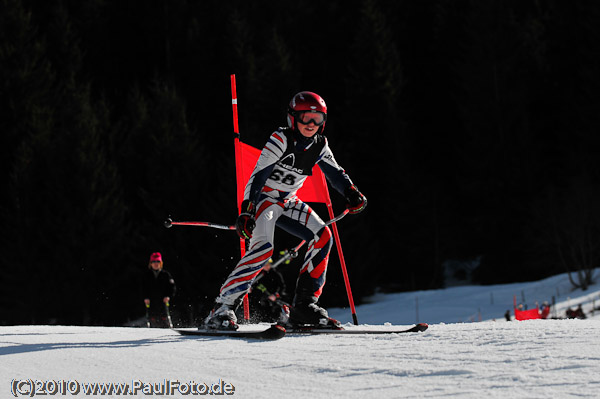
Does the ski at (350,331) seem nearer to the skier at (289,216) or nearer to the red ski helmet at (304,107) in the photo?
the skier at (289,216)

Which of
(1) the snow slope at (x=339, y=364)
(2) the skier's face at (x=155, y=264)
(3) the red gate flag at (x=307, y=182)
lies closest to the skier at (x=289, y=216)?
(1) the snow slope at (x=339, y=364)

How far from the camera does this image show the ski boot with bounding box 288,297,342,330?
5555 millimetres

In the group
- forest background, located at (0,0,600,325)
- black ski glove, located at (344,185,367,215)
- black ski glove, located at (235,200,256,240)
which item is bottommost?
black ski glove, located at (235,200,256,240)

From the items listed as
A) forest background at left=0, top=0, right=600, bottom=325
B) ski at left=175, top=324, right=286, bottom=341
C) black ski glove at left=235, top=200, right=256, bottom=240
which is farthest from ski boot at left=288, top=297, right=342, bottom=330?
forest background at left=0, top=0, right=600, bottom=325

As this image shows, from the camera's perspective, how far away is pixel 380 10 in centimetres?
3716

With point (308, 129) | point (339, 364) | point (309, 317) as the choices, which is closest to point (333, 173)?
point (308, 129)

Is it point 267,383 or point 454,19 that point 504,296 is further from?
point 267,383

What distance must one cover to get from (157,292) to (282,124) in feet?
67.9

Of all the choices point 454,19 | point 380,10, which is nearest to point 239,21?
point 380,10

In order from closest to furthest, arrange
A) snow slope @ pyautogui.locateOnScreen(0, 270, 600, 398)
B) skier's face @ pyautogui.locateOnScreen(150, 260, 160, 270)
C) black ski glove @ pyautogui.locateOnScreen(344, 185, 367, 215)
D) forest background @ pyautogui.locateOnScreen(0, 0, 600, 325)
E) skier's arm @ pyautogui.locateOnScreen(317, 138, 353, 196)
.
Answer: snow slope @ pyautogui.locateOnScreen(0, 270, 600, 398) < black ski glove @ pyautogui.locateOnScreen(344, 185, 367, 215) < skier's arm @ pyautogui.locateOnScreen(317, 138, 353, 196) < skier's face @ pyautogui.locateOnScreen(150, 260, 160, 270) < forest background @ pyautogui.locateOnScreen(0, 0, 600, 325)

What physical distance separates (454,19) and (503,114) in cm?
610

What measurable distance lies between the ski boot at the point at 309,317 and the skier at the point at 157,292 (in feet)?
14.9

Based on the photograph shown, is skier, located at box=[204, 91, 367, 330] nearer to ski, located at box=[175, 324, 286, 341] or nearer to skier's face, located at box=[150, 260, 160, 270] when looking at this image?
ski, located at box=[175, 324, 286, 341]

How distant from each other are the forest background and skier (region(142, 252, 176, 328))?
14995mm
